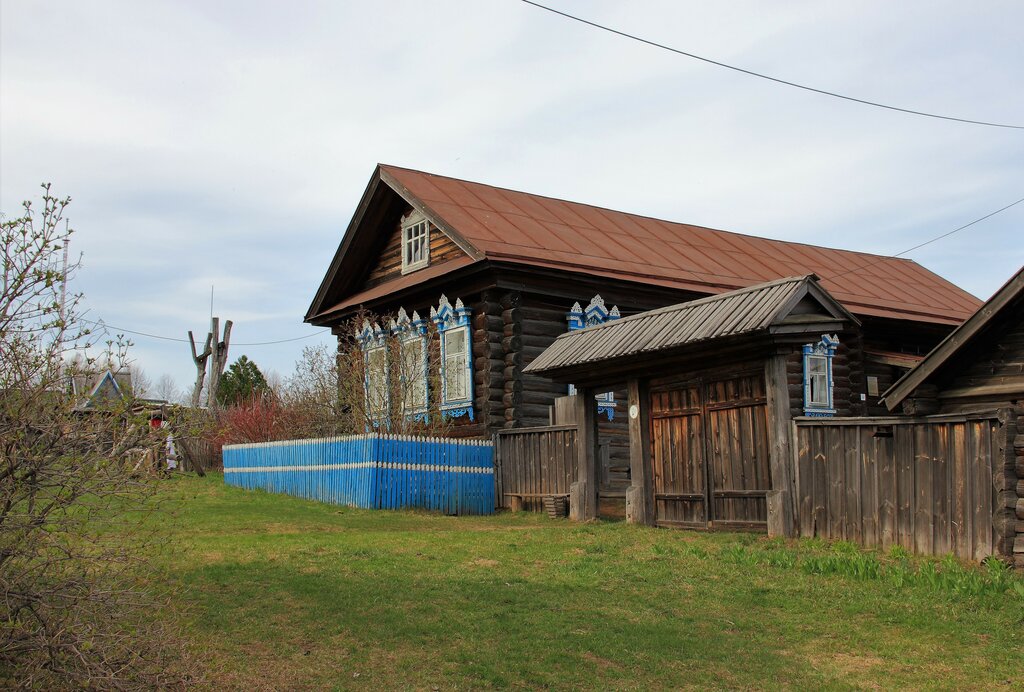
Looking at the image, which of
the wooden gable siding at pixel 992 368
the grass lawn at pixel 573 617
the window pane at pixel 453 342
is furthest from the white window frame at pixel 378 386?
the wooden gable siding at pixel 992 368

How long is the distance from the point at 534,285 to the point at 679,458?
7009mm

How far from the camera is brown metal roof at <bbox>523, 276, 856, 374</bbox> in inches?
529

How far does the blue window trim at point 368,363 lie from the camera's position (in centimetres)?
2264

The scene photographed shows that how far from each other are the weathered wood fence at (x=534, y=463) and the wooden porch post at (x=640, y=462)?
1.87 m

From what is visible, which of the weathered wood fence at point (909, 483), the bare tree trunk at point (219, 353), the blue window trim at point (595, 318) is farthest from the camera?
the bare tree trunk at point (219, 353)

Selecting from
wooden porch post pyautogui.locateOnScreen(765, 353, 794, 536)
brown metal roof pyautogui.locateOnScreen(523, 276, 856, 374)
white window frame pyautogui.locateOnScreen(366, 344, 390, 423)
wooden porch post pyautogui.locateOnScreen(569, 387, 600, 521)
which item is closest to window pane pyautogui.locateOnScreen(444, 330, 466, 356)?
white window frame pyautogui.locateOnScreen(366, 344, 390, 423)

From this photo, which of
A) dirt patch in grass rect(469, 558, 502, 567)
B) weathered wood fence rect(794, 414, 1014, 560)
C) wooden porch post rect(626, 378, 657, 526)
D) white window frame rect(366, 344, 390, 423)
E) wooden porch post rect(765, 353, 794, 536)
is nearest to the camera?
weathered wood fence rect(794, 414, 1014, 560)

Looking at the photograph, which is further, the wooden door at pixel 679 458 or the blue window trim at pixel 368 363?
the blue window trim at pixel 368 363

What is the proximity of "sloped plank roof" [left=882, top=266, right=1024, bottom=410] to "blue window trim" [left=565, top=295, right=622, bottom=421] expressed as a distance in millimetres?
9237

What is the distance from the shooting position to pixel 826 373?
26.6 metres

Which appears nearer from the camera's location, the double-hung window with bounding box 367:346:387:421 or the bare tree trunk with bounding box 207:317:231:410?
the double-hung window with bounding box 367:346:387:421

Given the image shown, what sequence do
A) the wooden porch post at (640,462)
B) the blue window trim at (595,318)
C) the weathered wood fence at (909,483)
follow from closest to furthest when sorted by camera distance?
the weathered wood fence at (909,483) < the wooden porch post at (640,462) < the blue window trim at (595,318)

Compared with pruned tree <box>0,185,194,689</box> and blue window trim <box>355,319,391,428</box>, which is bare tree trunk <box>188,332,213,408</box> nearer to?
blue window trim <box>355,319,391,428</box>

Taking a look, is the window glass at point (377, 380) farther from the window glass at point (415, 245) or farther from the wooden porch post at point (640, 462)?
the wooden porch post at point (640, 462)
